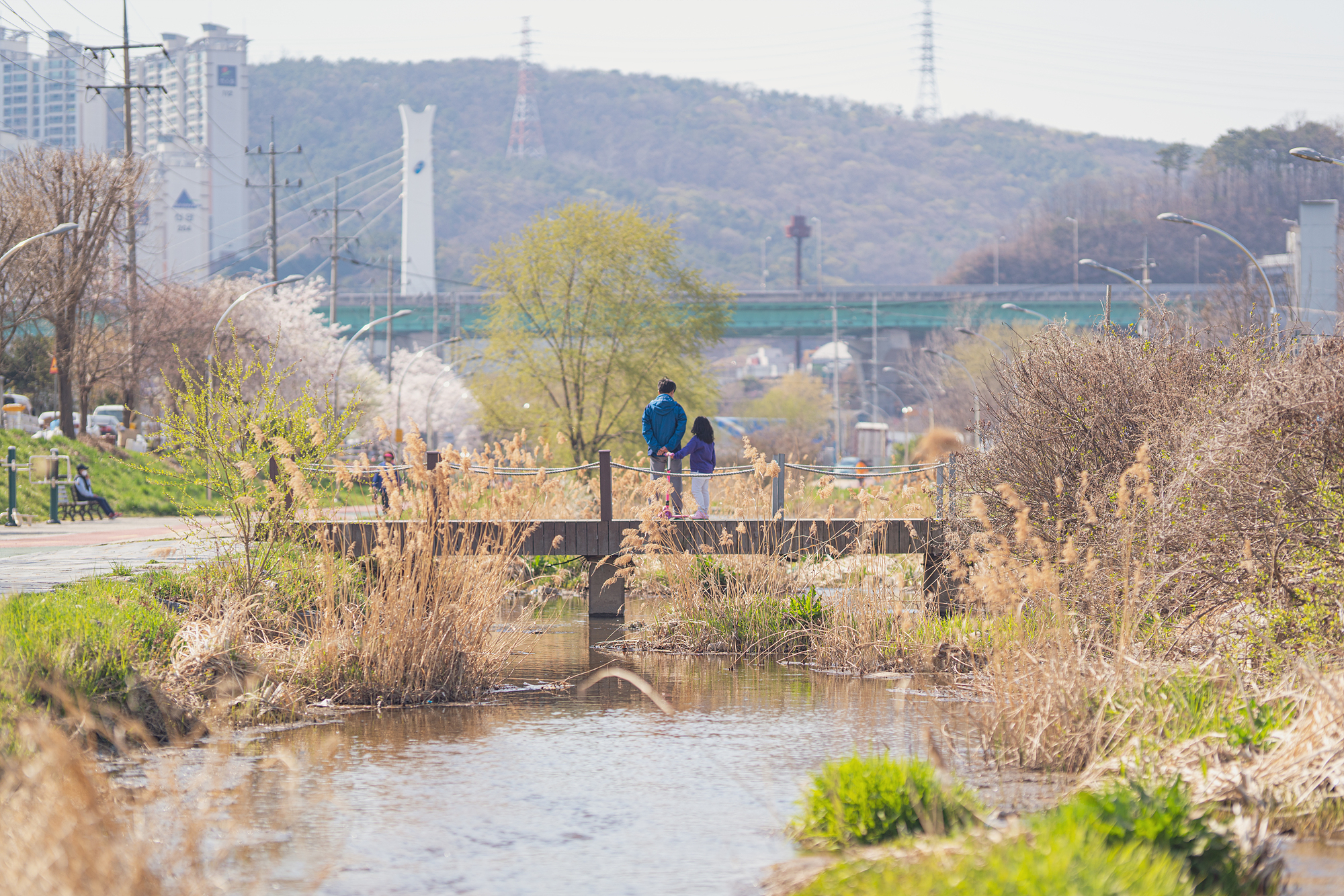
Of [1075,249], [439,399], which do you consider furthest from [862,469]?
[1075,249]

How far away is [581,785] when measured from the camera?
920cm

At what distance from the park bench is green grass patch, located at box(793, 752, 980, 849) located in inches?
968

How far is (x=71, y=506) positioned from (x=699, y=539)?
17308mm

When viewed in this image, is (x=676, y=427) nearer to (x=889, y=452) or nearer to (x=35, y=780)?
(x=35, y=780)

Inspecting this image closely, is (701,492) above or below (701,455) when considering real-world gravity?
below

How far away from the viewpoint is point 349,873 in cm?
718

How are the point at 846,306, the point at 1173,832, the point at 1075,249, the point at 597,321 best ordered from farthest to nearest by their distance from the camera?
1. the point at 1075,249
2. the point at 846,306
3. the point at 597,321
4. the point at 1173,832

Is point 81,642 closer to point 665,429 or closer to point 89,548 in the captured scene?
point 665,429

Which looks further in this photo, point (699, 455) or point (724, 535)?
point (699, 455)

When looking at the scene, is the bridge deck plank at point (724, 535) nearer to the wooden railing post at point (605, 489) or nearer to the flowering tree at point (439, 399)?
the wooden railing post at point (605, 489)

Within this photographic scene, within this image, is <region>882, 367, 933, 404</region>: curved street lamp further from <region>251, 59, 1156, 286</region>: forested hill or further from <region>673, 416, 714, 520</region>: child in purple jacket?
<region>251, 59, 1156, 286</region>: forested hill

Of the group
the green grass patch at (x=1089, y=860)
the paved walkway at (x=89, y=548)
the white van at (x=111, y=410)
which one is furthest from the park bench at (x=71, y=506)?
the white van at (x=111, y=410)

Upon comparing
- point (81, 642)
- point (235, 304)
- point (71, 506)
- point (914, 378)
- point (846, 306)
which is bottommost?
point (71, 506)

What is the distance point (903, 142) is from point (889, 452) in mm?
136934
